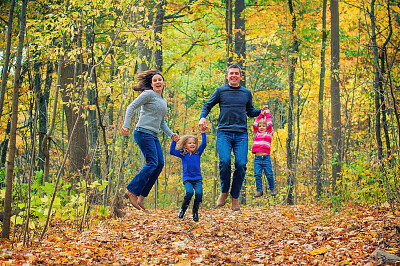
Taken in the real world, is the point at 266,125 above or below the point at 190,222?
above

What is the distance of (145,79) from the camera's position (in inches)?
252

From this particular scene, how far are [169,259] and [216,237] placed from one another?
4.66ft

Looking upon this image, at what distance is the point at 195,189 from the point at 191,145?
2.46ft

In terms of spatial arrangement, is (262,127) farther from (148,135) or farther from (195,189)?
(148,135)

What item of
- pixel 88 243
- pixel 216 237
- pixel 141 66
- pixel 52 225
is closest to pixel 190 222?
pixel 216 237


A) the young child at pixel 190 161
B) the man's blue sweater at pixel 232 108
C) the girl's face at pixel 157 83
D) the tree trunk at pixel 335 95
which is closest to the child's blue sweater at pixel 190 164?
the young child at pixel 190 161

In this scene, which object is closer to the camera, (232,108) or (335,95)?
(232,108)

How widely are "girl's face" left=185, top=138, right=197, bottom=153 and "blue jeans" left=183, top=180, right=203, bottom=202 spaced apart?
55 centimetres

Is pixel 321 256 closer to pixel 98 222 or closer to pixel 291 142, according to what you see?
pixel 98 222

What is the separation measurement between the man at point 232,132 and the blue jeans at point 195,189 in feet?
1.15

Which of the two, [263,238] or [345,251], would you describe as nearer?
[345,251]

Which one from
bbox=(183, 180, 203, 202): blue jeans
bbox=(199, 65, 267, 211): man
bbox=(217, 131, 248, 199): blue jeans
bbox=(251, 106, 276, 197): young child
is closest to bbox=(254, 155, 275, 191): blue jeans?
bbox=(251, 106, 276, 197): young child

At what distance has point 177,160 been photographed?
24750 mm

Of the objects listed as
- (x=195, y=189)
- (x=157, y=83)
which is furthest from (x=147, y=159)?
(x=157, y=83)
